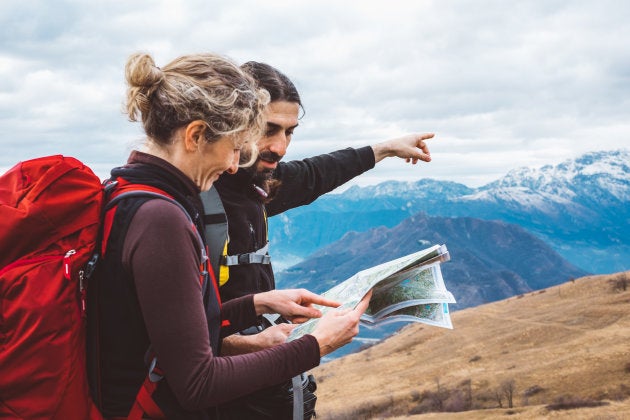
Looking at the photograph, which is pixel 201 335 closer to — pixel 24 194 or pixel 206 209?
pixel 24 194

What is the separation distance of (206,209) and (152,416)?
942 millimetres

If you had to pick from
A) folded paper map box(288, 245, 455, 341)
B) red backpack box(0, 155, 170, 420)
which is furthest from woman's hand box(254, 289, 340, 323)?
red backpack box(0, 155, 170, 420)

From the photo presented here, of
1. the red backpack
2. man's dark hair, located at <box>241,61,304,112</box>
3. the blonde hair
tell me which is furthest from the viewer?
man's dark hair, located at <box>241,61,304,112</box>

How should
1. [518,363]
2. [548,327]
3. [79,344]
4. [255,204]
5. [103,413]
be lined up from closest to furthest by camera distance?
[79,344] < [103,413] < [255,204] < [518,363] < [548,327]

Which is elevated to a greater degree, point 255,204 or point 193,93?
point 193,93

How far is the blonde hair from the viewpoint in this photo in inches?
73.5

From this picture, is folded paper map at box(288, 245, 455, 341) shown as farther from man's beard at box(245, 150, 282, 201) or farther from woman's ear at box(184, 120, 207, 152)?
woman's ear at box(184, 120, 207, 152)

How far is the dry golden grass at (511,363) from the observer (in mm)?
18422

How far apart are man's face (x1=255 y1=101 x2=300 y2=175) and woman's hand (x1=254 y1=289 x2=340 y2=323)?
758 mm

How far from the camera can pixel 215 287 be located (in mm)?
2094

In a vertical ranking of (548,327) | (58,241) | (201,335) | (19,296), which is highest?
(58,241)

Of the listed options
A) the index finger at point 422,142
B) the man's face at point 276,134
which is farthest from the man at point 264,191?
the index finger at point 422,142

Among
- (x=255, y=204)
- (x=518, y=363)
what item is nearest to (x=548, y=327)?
(x=518, y=363)

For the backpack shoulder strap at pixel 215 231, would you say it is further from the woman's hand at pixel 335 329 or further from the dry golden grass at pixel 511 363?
the dry golden grass at pixel 511 363
